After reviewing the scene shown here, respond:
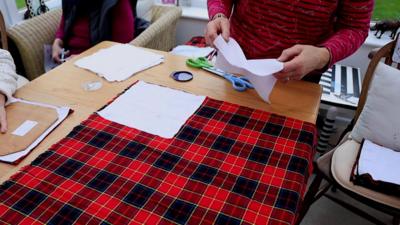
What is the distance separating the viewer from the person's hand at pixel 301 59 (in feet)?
2.79

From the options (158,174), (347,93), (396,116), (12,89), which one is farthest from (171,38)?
(158,174)

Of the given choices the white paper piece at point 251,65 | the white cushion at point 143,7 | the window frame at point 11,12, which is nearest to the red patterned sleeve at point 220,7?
the white paper piece at point 251,65

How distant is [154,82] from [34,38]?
1.14 m

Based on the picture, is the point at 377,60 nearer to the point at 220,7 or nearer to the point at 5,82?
the point at 220,7

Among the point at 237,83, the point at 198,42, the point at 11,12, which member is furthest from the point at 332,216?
the point at 11,12

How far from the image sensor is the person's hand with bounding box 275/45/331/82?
85cm

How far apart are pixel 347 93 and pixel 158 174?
145 centimetres

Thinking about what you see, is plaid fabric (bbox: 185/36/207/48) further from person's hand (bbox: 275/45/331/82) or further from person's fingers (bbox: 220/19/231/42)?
person's hand (bbox: 275/45/331/82)

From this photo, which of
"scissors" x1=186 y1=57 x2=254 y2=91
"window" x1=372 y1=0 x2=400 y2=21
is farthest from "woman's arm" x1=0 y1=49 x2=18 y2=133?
"window" x1=372 y1=0 x2=400 y2=21

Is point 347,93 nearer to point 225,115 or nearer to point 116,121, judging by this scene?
point 225,115

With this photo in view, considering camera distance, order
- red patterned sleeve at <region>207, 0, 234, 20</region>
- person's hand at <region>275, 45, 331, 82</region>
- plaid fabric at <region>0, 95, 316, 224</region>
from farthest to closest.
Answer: red patterned sleeve at <region>207, 0, 234, 20</region> < person's hand at <region>275, 45, 331, 82</region> < plaid fabric at <region>0, 95, 316, 224</region>

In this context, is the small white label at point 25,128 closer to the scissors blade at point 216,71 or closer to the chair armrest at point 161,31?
the scissors blade at point 216,71

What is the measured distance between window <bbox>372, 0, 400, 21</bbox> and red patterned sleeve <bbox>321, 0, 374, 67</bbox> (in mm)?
1445

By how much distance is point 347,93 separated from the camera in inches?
70.7
